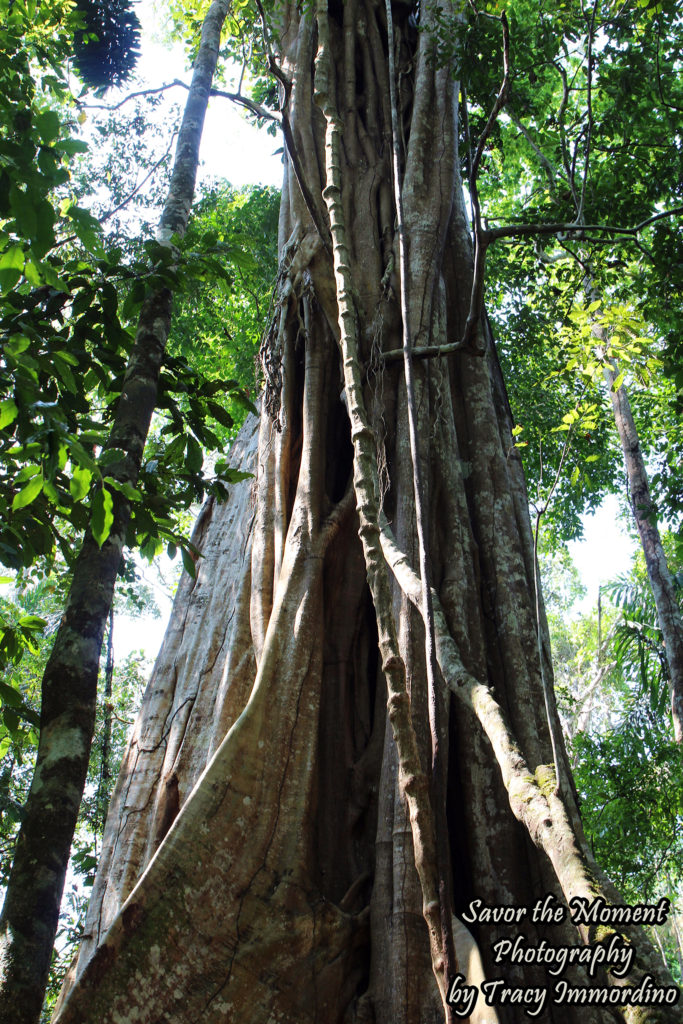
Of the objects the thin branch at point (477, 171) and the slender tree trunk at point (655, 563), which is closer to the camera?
the thin branch at point (477, 171)

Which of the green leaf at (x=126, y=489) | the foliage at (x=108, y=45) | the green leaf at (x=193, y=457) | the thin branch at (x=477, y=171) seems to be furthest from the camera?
the foliage at (x=108, y=45)

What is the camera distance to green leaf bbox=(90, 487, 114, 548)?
2.05m

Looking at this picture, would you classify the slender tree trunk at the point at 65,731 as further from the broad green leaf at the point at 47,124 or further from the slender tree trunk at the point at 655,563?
the slender tree trunk at the point at 655,563

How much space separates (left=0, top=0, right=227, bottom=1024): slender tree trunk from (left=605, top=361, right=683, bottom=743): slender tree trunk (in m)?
4.35

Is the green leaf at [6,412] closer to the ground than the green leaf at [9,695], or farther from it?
farther from it

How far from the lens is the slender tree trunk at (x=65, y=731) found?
4.87 feet

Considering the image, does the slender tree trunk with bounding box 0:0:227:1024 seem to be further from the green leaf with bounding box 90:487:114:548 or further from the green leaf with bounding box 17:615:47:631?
the green leaf with bounding box 17:615:47:631

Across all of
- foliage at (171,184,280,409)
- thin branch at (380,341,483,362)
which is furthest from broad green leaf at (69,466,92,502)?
foliage at (171,184,280,409)

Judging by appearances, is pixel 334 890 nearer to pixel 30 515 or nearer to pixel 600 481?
pixel 30 515

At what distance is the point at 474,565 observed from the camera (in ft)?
12.1

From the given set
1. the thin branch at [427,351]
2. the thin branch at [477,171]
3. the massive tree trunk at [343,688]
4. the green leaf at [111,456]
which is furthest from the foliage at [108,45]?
the green leaf at [111,456]

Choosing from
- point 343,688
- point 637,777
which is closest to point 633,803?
point 637,777

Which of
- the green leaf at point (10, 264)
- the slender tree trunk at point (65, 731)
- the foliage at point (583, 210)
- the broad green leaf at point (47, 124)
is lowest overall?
the slender tree trunk at point (65, 731)

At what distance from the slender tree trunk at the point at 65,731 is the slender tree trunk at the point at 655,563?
435 centimetres
